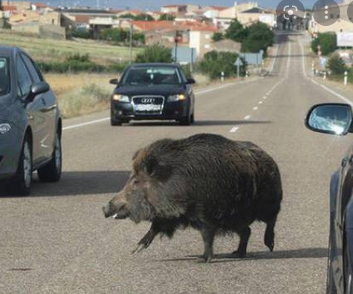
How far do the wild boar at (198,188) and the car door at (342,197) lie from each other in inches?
78.9

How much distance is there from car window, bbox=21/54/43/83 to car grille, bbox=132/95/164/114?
1135 cm

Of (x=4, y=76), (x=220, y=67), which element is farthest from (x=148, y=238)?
(x=220, y=67)

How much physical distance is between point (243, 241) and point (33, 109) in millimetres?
4763

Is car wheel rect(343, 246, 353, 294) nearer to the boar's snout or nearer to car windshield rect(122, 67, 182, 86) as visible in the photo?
the boar's snout

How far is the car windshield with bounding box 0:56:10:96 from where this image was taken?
11766mm

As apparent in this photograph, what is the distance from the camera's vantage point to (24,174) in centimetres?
1138

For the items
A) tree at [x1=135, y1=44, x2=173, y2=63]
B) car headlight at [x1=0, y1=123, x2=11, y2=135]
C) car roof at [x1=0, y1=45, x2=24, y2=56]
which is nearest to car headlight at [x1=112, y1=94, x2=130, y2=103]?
car roof at [x1=0, y1=45, x2=24, y2=56]

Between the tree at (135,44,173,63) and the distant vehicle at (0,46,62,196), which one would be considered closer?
the distant vehicle at (0,46,62,196)

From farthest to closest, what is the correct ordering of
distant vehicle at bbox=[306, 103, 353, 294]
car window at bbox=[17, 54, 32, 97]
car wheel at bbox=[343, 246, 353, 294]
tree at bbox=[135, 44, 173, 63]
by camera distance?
tree at bbox=[135, 44, 173, 63] → car window at bbox=[17, 54, 32, 97] → distant vehicle at bbox=[306, 103, 353, 294] → car wheel at bbox=[343, 246, 353, 294]

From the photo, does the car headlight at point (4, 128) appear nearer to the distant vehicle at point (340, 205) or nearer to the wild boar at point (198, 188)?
the wild boar at point (198, 188)

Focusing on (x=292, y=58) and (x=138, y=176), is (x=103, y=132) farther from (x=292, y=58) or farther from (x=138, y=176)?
(x=292, y=58)

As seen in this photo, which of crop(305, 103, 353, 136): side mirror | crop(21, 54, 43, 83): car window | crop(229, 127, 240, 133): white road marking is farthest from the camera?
crop(229, 127, 240, 133): white road marking

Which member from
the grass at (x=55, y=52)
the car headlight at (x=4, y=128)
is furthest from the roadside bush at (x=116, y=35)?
the car headlight at (x=4, y=128)

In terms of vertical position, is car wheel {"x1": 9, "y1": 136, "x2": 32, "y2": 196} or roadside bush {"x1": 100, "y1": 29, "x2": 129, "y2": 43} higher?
car wheel {"x1": 9, "y1": 136, "x2": 32, "y2": 196}
